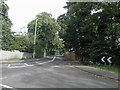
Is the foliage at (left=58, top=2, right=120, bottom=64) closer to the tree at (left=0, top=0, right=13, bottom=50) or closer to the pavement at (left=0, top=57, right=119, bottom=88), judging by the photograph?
the pavement at (left=0, top=57, right=119, bottom=88)

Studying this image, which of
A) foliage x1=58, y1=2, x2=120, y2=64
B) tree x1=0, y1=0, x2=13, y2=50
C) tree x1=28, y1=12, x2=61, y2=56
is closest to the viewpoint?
foliage x1=58, y1=2, x2=120, y2=64

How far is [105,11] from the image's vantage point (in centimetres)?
3806

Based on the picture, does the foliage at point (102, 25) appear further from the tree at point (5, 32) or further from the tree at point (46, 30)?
the tree at point (46, 30)

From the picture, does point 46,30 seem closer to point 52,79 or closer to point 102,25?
point 102,25

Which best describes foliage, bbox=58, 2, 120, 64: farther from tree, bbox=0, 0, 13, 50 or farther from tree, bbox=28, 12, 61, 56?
tree, bbox=28, 12, 61, 56

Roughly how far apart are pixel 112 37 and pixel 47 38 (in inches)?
2270

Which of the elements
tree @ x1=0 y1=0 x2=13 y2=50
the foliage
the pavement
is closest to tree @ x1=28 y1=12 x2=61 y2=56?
tree @ x1=0 y1=0 x2=13 y2=50

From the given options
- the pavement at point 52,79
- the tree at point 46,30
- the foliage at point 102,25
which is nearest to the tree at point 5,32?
the foliage at point 102,25

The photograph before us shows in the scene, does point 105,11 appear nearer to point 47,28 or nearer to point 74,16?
point 74,16

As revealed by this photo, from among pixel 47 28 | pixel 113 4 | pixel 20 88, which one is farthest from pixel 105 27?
pixel 47 28

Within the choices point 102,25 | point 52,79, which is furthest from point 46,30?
point 52,79

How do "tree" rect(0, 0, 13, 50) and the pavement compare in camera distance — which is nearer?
the pavement

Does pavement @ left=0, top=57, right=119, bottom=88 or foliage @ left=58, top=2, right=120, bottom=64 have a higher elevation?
foliage @ left=58, top=2, right=120, bottom=64

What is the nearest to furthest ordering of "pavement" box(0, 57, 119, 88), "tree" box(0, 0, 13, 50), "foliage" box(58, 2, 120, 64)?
"pavement" box(0, 57, 119, 88) → "foliage" box(58, 2, 120, 64) → "tree" box(0, 0, 13, 50)
